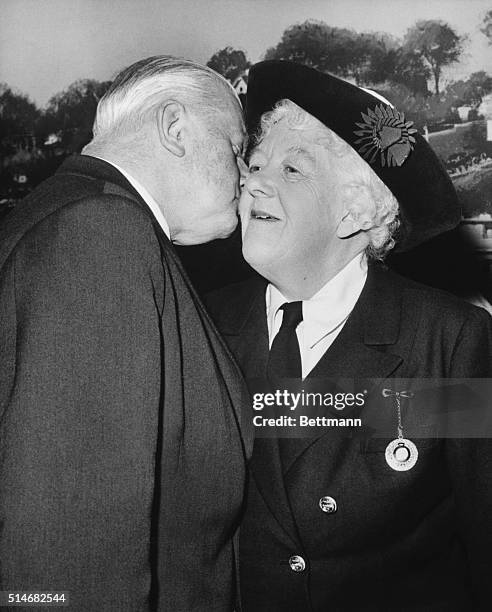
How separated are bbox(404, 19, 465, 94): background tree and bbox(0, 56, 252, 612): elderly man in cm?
111

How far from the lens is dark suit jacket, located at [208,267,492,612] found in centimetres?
132

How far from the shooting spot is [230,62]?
188 centimetres

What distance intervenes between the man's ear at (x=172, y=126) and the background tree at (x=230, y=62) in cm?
70

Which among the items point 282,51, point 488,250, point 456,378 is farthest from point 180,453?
point 282,51

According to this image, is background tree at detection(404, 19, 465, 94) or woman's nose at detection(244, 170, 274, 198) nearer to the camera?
woman's nose at detection(244, 170, 274, 198)

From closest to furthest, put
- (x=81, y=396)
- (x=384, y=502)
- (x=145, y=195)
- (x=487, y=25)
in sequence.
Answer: (x=81, y=396) < (x=145, y=195) < (x=384, y=502) < (x=487, y=25)

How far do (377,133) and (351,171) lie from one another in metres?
0.10

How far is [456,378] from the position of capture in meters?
1.37

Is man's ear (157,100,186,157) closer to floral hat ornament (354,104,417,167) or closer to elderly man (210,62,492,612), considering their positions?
elderly man (210,62,492,612)

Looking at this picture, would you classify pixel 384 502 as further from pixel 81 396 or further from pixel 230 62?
pixel 230 62

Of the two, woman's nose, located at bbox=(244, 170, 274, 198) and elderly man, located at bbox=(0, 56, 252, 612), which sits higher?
woman's nose, located at bbox=(244, 170, 274, 198)

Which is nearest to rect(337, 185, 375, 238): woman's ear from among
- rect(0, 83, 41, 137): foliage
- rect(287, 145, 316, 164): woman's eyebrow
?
rect(287, 145, 316, 164): woman's eyebrow

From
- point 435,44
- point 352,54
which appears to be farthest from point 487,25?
point 352,54

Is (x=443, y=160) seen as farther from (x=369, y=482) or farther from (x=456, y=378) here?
(x=369, y=482)
